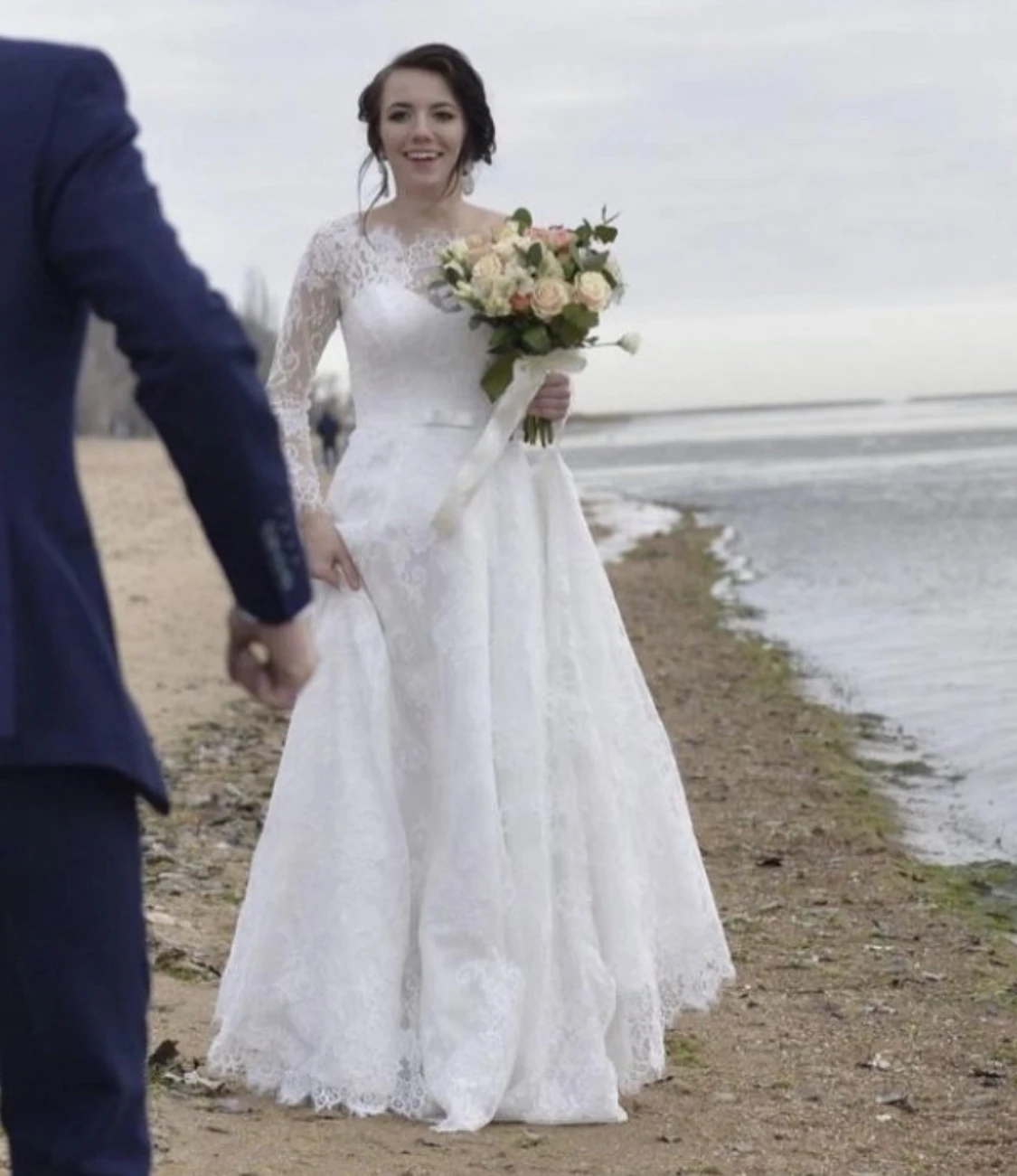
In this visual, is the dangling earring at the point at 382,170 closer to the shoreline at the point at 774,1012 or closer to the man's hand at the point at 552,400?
the man's hand at the point at 552,400

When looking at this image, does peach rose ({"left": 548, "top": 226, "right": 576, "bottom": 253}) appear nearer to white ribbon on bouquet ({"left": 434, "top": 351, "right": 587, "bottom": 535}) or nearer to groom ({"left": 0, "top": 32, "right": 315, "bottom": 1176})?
white ribbon on bouquet ({"left": 434, "top": 351, "right": 587, "bottom": 535})

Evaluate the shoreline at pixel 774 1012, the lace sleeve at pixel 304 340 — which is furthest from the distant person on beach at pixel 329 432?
the lace sleeve at pixel 304 340

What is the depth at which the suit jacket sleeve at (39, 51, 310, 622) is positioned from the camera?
2.91 metres

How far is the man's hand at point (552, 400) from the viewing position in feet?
20.1

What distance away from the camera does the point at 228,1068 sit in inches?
243

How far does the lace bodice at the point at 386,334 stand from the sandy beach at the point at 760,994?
1.54m

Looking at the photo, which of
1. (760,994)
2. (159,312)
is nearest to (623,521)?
(760,994)

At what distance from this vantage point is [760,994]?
26.2 ft

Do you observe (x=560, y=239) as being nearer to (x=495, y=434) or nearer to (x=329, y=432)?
(x=495, y=434)

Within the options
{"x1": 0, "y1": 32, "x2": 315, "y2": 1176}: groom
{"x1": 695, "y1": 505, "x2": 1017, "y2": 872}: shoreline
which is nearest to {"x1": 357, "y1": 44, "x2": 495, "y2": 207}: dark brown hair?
{"x1": 0, "y1": 32, "x2": 315, "y2": 1176}: groom

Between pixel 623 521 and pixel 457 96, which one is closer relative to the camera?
pixel 457 96

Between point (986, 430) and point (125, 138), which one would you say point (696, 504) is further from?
point (986, 430)

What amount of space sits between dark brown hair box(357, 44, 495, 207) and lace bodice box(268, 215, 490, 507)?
0.69ft

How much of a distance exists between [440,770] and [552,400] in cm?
92
